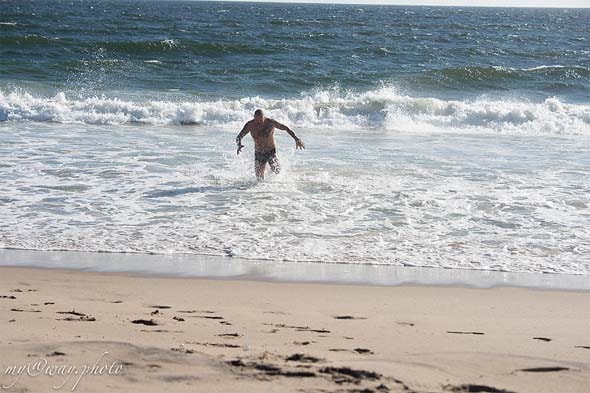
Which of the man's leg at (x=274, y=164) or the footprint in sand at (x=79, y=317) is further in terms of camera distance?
the man's leg at (x=274, y=164)

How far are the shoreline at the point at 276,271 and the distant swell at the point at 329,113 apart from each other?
1119cm

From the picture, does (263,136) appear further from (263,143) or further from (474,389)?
(474,389)

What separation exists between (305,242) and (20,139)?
28.0 ft

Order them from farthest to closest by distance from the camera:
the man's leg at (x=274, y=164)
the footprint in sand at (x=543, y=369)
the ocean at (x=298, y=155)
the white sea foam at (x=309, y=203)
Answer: the man's leg at (x=274, y=164)
the ocean at (x=298, y=155)
the white sea foam at (x=309, y=203)
the footprint in sand at (x=543, y=369)

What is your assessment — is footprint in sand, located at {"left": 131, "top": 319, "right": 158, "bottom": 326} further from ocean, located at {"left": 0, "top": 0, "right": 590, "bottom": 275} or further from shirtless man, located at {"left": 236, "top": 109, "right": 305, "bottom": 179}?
shirtless man, located at {"left": 236, "top": 109, "right": 305, "bottom": 179}

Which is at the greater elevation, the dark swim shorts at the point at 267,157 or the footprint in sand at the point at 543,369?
the dark swim shorts at the point at 267,157

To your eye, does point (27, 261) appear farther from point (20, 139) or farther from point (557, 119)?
point (557, 119)

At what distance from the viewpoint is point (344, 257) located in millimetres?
7301

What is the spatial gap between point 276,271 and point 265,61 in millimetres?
22981

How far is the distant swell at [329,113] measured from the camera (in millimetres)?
18109

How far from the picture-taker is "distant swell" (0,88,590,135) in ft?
59.4

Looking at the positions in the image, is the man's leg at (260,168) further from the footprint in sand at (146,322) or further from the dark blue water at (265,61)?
the dark blue water at (265,61)

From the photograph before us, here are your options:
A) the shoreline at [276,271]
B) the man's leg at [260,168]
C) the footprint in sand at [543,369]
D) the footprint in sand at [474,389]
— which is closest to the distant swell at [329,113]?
the man's leg at [260,168]

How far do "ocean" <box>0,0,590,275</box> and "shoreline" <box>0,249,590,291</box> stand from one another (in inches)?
6.4
